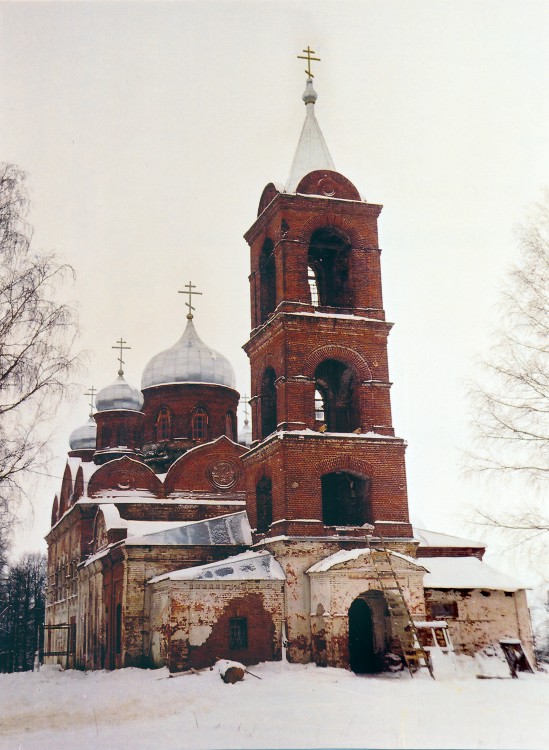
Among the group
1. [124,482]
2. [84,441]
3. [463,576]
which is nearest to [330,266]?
[463,576]

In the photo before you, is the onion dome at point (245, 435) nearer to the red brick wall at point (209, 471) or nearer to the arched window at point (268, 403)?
the red brick wall at point (209, 471)

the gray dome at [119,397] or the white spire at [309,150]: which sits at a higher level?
the white spire at [309,150]

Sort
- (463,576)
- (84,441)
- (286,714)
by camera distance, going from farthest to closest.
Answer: (84,441) → (463,576) → (286,714)

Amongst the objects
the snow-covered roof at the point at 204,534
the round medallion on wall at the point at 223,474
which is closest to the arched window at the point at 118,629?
the snow-covered roof at the point at 204,534

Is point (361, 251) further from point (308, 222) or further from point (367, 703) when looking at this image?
point (367, 703)

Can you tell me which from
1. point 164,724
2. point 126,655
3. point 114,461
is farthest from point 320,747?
point 114,461

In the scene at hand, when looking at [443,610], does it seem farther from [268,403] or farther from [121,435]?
[121,435]

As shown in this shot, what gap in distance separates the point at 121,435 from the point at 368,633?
14.2 metres

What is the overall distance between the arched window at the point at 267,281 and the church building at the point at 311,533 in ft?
0.12

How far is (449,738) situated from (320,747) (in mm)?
1496

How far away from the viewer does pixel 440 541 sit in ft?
74.2

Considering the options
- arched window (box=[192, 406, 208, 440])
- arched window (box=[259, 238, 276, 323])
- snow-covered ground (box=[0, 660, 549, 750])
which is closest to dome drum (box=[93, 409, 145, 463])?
arched window (box=[192, 406, 208, 440])

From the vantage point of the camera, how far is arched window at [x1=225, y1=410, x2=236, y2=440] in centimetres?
2989

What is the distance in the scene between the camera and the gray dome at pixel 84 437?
3544 centimetres
